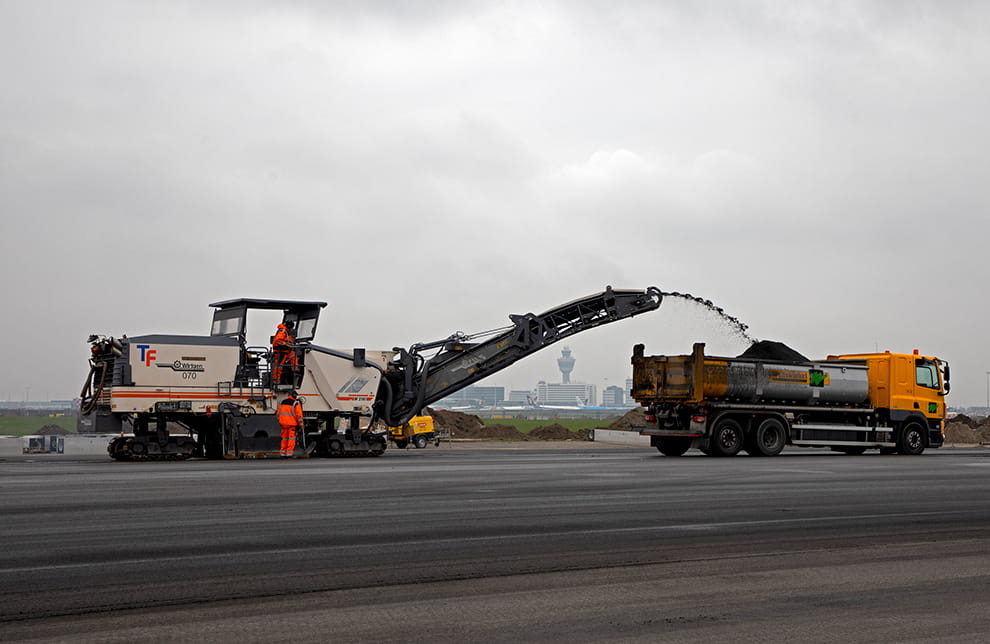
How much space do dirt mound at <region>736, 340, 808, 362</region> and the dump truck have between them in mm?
69

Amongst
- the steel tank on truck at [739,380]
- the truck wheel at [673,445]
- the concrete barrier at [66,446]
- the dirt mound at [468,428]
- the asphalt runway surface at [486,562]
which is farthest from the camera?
the dirt mound at [468,428]

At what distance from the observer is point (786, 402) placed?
28688 mm

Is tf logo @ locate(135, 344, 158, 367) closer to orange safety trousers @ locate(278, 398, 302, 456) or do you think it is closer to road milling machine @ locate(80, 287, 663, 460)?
road milling machine @ locate(80, 287, 663, 460)

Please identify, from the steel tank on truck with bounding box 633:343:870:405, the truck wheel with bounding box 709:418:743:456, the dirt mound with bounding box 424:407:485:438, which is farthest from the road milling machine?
the dirt mound with bounding box 424:407:485:438

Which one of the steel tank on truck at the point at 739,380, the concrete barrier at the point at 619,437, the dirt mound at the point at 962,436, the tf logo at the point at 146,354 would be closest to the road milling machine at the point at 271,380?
the tf logo at the point at 146,354

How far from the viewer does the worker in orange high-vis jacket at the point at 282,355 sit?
2550 centimetres

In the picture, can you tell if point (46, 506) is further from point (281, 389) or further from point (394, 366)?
point (394, 366)

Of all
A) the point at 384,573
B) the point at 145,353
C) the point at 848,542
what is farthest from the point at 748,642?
the point at 145,353

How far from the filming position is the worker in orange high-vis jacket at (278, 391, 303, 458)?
25.0 meters

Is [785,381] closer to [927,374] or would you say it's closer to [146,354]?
[927,374]

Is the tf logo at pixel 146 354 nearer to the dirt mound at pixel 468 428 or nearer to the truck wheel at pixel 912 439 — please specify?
the truck wheel at pixel 912 439

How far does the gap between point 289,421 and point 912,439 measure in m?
18.0

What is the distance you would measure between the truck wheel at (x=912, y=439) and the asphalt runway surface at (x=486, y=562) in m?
14.9

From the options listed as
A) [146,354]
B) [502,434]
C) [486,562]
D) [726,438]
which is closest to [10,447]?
[146,354]
